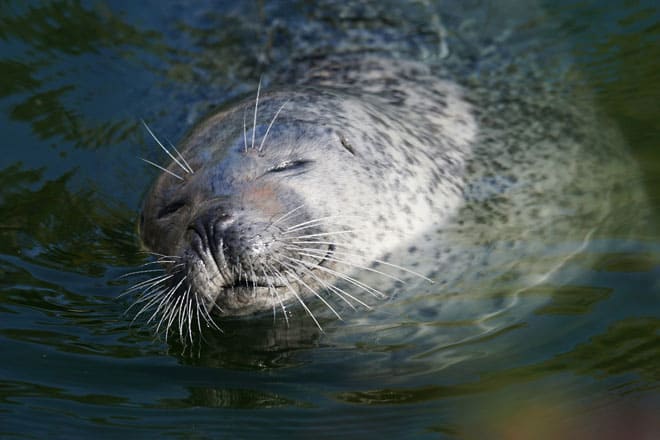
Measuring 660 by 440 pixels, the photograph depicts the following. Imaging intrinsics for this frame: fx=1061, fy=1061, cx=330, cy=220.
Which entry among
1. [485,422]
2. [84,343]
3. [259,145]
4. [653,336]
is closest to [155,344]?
[84,343]

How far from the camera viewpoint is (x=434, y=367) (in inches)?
177

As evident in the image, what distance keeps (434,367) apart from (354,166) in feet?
4.29

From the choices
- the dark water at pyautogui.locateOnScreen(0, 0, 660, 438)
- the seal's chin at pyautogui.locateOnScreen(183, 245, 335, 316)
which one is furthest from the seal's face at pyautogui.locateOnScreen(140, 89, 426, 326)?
the dark water at pyautogui.locateOnScreen(0, 0, 660, 438)

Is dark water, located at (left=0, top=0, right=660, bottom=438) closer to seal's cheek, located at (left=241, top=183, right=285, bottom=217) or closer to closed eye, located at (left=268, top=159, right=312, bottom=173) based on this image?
seal's cheek, located at (left=241, top=183, right=285, bottom=217)

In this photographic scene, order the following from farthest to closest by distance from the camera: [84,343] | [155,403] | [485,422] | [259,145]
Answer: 1. [259,145]
2. [84,343]
3. [155,403]
4. [485,422]

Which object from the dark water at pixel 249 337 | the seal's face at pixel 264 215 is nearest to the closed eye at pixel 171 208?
the seal's face at pixel 264 215

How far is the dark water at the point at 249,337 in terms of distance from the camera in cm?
412

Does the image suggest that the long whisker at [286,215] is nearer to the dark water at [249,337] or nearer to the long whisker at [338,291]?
the long whisker at [338,291]

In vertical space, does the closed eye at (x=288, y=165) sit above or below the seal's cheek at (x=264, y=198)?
above

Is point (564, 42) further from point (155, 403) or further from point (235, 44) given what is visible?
point (155, 403)

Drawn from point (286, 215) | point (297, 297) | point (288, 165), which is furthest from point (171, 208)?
point (297, 297)

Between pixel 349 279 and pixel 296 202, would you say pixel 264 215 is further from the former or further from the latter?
pixel 349 279

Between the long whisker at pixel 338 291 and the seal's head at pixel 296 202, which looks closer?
the seal's head at pixel 296 202

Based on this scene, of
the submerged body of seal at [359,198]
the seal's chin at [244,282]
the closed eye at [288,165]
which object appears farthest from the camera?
the closed eye at [288,165]
